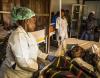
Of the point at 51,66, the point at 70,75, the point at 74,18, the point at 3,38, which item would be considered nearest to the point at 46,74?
the point at 51,66

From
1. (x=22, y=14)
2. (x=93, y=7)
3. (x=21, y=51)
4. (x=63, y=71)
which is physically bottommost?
(x=63, y=71)

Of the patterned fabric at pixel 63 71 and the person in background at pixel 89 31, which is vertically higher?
the patterned fabric at pixel 63 71

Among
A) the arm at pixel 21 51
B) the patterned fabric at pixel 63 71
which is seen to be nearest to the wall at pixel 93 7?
the patterned fabric at pixel 63 71

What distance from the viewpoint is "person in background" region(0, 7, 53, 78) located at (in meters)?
2.22

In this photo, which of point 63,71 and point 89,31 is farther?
point 89,31

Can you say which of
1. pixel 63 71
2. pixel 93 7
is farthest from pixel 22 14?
pixel 93 7

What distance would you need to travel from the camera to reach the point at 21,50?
2.21 meters

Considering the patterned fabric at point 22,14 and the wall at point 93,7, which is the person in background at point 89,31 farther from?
the patterned fabric at point 22,14

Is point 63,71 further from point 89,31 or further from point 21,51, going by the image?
point 89,31

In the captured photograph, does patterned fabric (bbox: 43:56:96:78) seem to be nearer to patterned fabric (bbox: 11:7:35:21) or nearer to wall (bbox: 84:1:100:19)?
patterned fabric (bbox: 11:7:35:21)

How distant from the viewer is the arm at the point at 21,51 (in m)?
2.21

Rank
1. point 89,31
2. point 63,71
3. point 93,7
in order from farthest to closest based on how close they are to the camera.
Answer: point 93,7 → point 89,31 → point 63,71

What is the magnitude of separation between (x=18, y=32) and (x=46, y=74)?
1.67 ft

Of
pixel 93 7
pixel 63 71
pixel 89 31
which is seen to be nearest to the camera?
pixel 63 71
